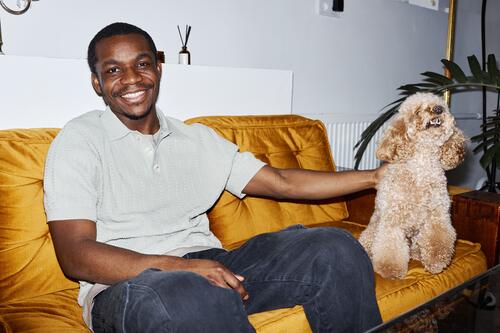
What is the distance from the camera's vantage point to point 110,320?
114cm

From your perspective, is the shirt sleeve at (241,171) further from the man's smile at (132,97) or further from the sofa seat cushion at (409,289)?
the sofa seat cushion at (409,289)

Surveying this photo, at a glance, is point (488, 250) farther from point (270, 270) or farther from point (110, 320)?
point (110, 320)

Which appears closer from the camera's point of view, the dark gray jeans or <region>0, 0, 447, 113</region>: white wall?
the dark gray jeans

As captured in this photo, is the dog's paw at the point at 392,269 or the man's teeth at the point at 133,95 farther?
the dog's paw at the point at 392,269

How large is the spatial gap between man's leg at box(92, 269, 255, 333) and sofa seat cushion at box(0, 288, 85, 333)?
8.4 inches

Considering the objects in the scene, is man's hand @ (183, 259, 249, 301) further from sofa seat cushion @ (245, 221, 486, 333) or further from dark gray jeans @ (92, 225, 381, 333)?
sofa seat cushion @ (245, 221, 486, 333)

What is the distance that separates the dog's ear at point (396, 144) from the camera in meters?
1.74

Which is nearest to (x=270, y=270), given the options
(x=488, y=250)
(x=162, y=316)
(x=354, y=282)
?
(x=354, y=282)

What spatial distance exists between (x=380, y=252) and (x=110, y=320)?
1006mm

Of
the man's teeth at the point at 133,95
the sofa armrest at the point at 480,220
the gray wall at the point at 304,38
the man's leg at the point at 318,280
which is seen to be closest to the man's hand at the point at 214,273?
the man's leg at the point at 318,280

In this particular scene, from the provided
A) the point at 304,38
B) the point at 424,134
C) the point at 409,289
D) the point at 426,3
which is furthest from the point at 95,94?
the point at 426,3

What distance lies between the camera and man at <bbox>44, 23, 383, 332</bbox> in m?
1.13

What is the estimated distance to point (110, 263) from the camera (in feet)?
4.01

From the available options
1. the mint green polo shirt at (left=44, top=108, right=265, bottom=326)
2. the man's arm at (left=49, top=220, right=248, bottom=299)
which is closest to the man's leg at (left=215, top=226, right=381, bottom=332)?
the man's arm at (left=49, top=220, right=248, bottom=299)
